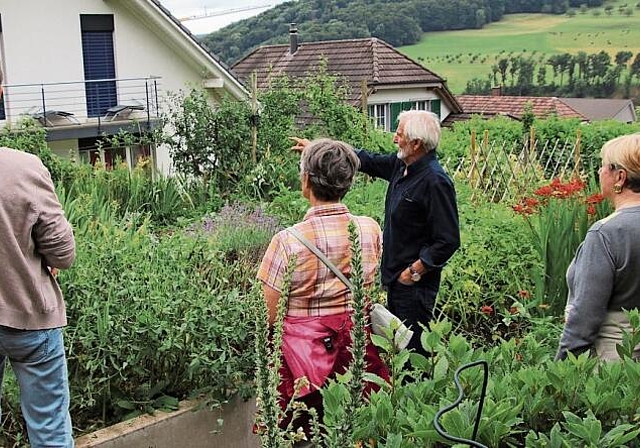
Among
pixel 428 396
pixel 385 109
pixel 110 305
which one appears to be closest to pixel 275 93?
pixel 110 305

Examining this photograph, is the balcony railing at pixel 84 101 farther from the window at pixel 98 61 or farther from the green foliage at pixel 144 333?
the green foliage at pixel 144 333

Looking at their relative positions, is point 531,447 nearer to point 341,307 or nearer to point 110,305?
point 341,307

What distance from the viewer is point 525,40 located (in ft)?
142

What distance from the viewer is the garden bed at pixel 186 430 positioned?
355cm

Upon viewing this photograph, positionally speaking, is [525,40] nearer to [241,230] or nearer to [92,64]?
[92,64]

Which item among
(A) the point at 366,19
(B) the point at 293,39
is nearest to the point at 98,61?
(B) the point at 293,39

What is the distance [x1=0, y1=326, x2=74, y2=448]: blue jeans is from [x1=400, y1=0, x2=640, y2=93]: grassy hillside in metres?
38.0

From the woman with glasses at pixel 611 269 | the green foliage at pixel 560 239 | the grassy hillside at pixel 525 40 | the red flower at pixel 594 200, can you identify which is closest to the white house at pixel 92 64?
the green foliage at pixel 560 239

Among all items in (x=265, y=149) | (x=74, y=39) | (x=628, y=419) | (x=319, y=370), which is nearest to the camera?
(x=628, y=419)

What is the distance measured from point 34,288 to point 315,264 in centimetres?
105

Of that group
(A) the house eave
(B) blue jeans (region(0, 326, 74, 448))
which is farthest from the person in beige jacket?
(A) the house eave

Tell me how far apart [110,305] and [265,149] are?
5237 millimetres

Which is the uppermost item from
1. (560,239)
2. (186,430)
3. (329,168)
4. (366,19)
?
(366,19)

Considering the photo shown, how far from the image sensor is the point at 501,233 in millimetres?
5832
